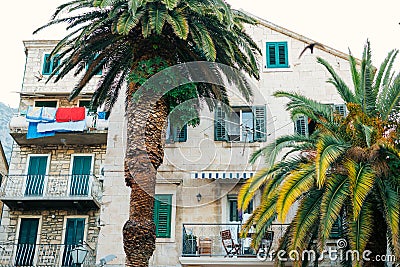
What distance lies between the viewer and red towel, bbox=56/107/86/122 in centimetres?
2248

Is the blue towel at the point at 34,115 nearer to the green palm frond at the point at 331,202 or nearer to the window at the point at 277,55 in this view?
the window at the point at 277,55

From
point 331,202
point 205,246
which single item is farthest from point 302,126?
point 331,202

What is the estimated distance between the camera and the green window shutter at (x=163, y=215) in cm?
1839

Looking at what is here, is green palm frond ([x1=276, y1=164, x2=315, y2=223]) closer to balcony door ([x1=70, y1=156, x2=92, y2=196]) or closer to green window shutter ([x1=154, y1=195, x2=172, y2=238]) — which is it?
green window shutter ([x1=154, y1=195, x2=172, y2=238])

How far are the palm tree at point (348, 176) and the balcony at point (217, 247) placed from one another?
2.28 meters

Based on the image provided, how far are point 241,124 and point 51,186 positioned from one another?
8253 millimetres

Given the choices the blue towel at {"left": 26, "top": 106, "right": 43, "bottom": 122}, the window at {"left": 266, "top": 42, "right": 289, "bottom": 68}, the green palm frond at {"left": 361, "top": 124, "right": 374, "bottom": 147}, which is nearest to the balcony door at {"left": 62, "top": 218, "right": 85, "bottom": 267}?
the blue towel at {"left": 26, "top": 106, "right": 43, "bottom": 122}

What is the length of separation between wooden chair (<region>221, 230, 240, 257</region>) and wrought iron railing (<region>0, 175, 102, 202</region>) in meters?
6.44

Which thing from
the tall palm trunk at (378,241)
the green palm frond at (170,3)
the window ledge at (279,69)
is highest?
the window ledge at (279,69)

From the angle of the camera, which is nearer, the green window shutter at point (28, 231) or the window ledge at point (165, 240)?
the window ledge at point (165, 240)

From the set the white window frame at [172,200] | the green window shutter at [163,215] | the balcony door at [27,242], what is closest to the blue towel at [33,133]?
the balcony door at [27,242]

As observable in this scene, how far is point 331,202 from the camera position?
13352 millimetres

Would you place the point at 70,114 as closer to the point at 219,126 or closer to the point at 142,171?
the point at 219,126

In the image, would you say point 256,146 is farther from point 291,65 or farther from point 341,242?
point 341,242
